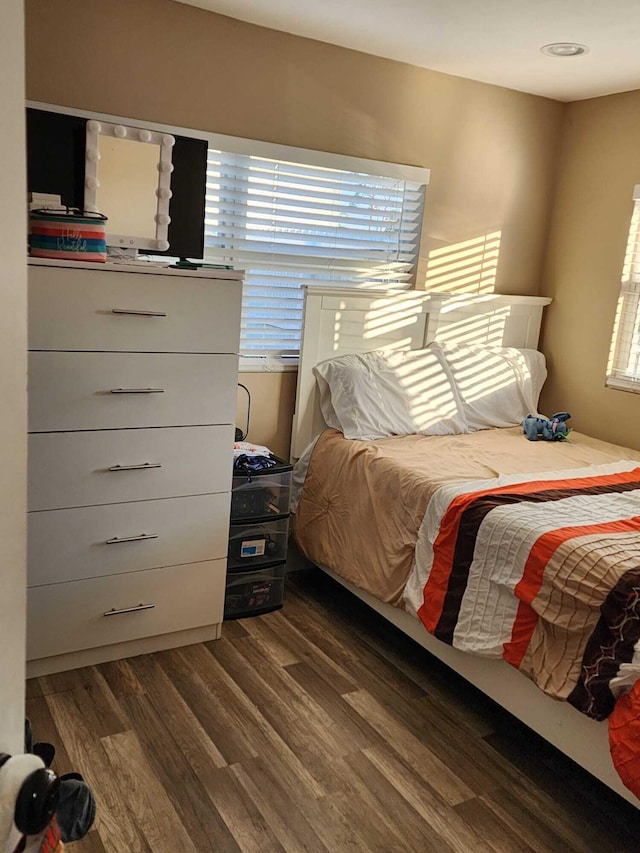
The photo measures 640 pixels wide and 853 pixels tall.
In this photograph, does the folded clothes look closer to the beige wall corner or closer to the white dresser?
the beige wall corner

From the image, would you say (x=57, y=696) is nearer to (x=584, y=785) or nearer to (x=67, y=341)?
(x=67, y=341)

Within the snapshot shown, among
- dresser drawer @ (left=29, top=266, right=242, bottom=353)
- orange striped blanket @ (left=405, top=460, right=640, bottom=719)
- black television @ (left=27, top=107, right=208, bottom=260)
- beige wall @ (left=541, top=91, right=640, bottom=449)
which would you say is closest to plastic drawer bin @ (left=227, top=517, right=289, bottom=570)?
orange striped blanket @ (left=405, top=460, right=640, bottom=719)

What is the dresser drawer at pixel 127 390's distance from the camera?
7.25 feet

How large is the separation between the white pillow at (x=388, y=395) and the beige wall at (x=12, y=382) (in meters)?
→ 2.44

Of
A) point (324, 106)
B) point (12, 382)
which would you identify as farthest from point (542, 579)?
point (324, 106)

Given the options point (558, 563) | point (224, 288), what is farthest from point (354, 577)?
point (224, 288)

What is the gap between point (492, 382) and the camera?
11.9 ft

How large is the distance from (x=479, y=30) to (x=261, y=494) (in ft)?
6.46

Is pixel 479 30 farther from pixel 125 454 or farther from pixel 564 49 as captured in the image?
pixel 125 454

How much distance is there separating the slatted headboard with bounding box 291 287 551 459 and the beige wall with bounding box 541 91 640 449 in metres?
0.19

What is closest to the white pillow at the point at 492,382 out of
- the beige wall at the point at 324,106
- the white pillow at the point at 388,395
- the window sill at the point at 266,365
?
the white pillow at the point at 388,395

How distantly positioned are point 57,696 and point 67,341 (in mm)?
1099

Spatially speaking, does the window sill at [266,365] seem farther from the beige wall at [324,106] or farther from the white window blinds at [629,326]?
the white window blinds at [629,326]

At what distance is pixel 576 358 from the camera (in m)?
3.86
